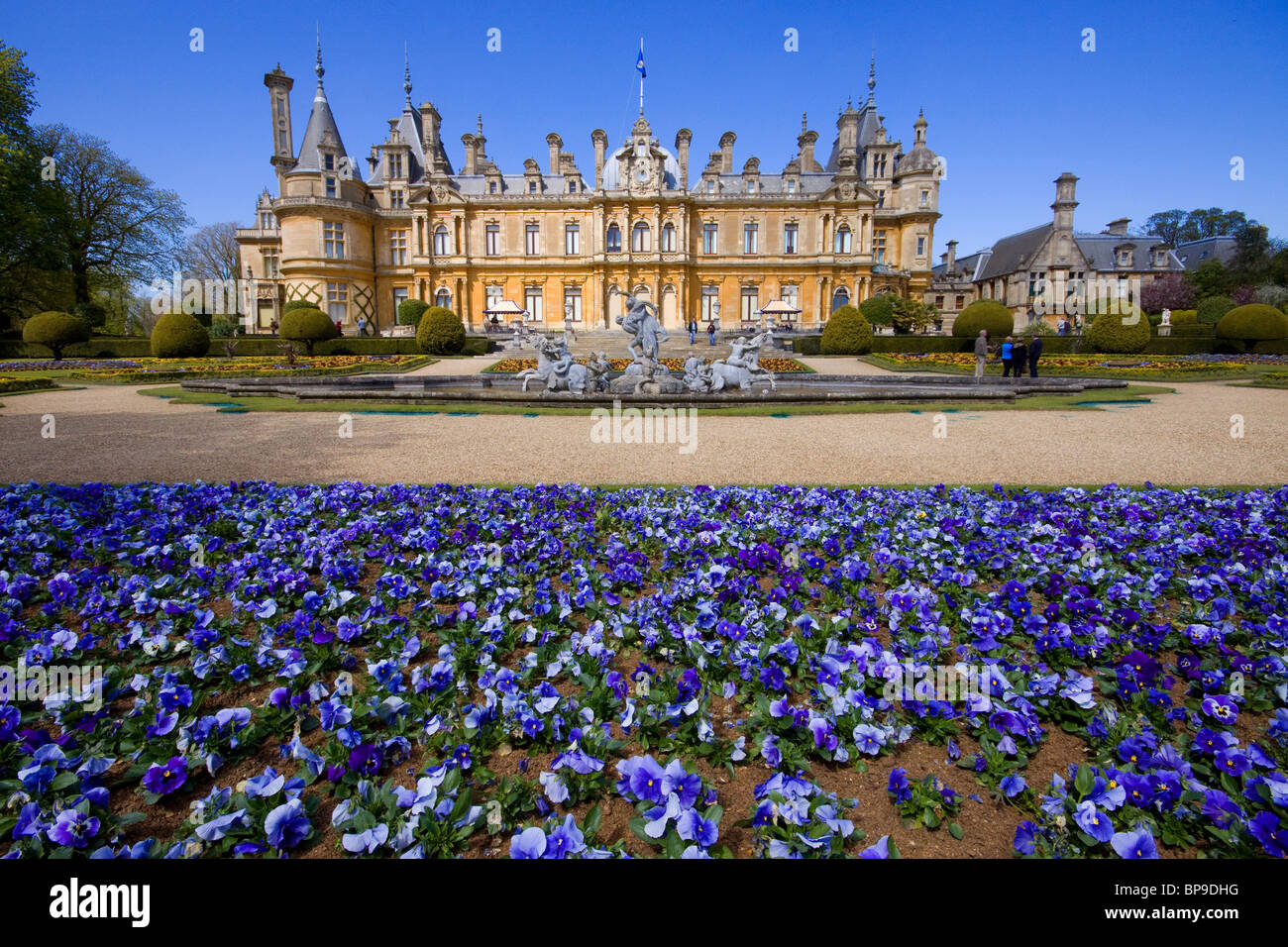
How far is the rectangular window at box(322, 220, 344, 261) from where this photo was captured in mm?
43219

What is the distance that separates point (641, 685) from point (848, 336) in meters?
29.5

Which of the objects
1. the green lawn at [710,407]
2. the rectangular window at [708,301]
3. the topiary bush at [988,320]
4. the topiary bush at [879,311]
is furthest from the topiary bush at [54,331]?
the topiary bush at [988,320]

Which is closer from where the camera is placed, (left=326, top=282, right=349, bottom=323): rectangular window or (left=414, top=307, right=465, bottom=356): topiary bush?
(left=414, top=307, right=465, bottom=356): topiary bush

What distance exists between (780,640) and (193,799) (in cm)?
252

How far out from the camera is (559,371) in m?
15.2

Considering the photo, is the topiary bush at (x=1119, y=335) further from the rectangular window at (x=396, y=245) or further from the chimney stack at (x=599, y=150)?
the rectangular window at (x=396, y=245)

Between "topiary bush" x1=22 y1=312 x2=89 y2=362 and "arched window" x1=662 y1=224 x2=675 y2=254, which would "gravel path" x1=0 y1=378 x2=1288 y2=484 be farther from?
"arched window" x1=662 y1=224 x2=675 y2=254

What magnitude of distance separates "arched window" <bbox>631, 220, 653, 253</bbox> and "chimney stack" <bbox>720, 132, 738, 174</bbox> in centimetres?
989

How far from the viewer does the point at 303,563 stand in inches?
168

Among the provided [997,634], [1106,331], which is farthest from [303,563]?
[1106,331]

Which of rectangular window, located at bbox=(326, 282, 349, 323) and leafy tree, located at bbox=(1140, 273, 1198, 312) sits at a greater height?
leafy tree, located at bbox=(1140, 273, 1198, 312)

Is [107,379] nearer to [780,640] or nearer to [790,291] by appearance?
[780,640]

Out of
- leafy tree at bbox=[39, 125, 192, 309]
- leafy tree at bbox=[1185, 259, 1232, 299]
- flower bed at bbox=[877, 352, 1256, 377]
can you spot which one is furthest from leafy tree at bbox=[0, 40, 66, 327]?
leafy tree at bbox=[1185, 259, 1232, 299]

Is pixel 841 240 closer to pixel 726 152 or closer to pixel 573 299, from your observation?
pixel 726 152
